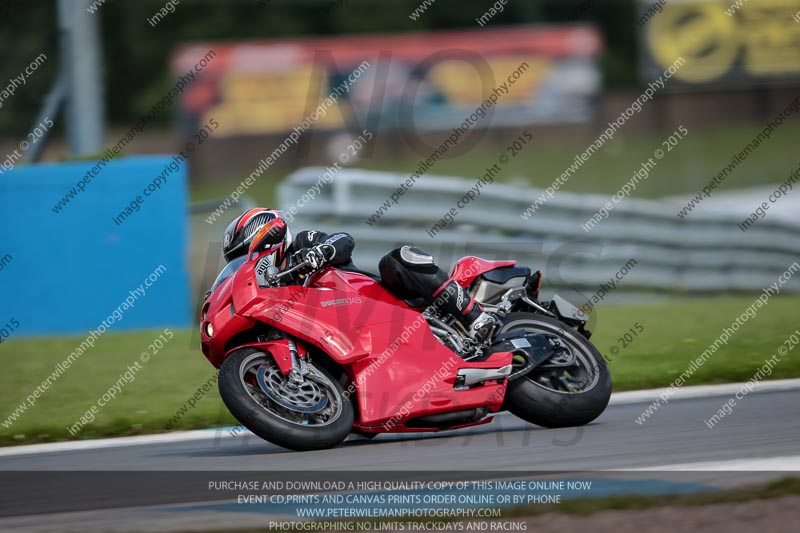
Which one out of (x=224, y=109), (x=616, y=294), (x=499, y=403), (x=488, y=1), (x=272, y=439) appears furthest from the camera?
(x=488, y=1)

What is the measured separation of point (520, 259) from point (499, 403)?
19.8 feet

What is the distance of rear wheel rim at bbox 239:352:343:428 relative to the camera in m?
6.31

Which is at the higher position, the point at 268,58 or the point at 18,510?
the point at 18,510

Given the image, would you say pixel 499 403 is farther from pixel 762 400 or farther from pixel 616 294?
pixel 616 294

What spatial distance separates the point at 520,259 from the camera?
1277cm

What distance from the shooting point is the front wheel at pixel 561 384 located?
22.5 ft

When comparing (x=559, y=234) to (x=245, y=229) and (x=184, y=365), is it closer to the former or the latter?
(x=184, y=365)

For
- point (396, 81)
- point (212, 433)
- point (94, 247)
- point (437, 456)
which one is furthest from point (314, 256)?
point (396, 81)

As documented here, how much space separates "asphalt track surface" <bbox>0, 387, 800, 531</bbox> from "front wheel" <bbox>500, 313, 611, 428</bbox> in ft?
0.35

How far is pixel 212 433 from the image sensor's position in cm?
780

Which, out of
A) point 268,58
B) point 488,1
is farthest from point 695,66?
point 488,1

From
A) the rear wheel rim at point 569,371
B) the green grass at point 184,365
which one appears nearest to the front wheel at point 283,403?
the rear wheel rim at point 569,371

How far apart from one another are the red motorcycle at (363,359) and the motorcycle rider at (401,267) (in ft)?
0.21

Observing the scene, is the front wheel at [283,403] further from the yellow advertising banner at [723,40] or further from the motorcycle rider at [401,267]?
the yellow advertising banner at [723,40]
